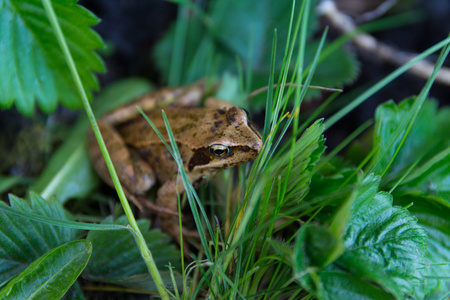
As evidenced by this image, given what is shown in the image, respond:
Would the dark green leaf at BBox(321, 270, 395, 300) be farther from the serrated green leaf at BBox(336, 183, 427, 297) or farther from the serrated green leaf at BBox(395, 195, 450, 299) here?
the serrated green leaf at BBox(395, 195, 450, 299)

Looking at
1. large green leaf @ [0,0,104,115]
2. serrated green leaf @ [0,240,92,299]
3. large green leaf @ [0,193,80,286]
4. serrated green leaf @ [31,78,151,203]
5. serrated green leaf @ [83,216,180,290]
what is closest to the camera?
Answer: serrated green leaf @ [0,240,92,299]

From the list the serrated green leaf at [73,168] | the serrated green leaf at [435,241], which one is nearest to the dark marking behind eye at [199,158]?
the serrated green leaf at [73,168]

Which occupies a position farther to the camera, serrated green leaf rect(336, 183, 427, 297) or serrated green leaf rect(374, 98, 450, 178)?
serrated green leaf rect(374, 98, 450, 178)

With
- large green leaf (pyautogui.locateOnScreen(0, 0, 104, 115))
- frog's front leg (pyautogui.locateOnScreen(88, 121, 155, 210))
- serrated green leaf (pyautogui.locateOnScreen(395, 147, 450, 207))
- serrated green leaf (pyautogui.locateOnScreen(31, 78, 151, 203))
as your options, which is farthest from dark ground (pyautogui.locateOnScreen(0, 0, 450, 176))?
serrated green leaf (pyautogui.locateOnScreen(395, 147, 450, 207))

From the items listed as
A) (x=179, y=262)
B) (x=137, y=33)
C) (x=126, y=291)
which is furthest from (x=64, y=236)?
(x=137, y=33)

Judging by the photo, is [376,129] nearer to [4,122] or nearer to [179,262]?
[179,262]

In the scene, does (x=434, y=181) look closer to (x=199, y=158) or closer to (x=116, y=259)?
(x=199, y=158)

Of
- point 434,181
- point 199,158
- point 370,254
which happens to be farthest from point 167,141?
point 434,181
